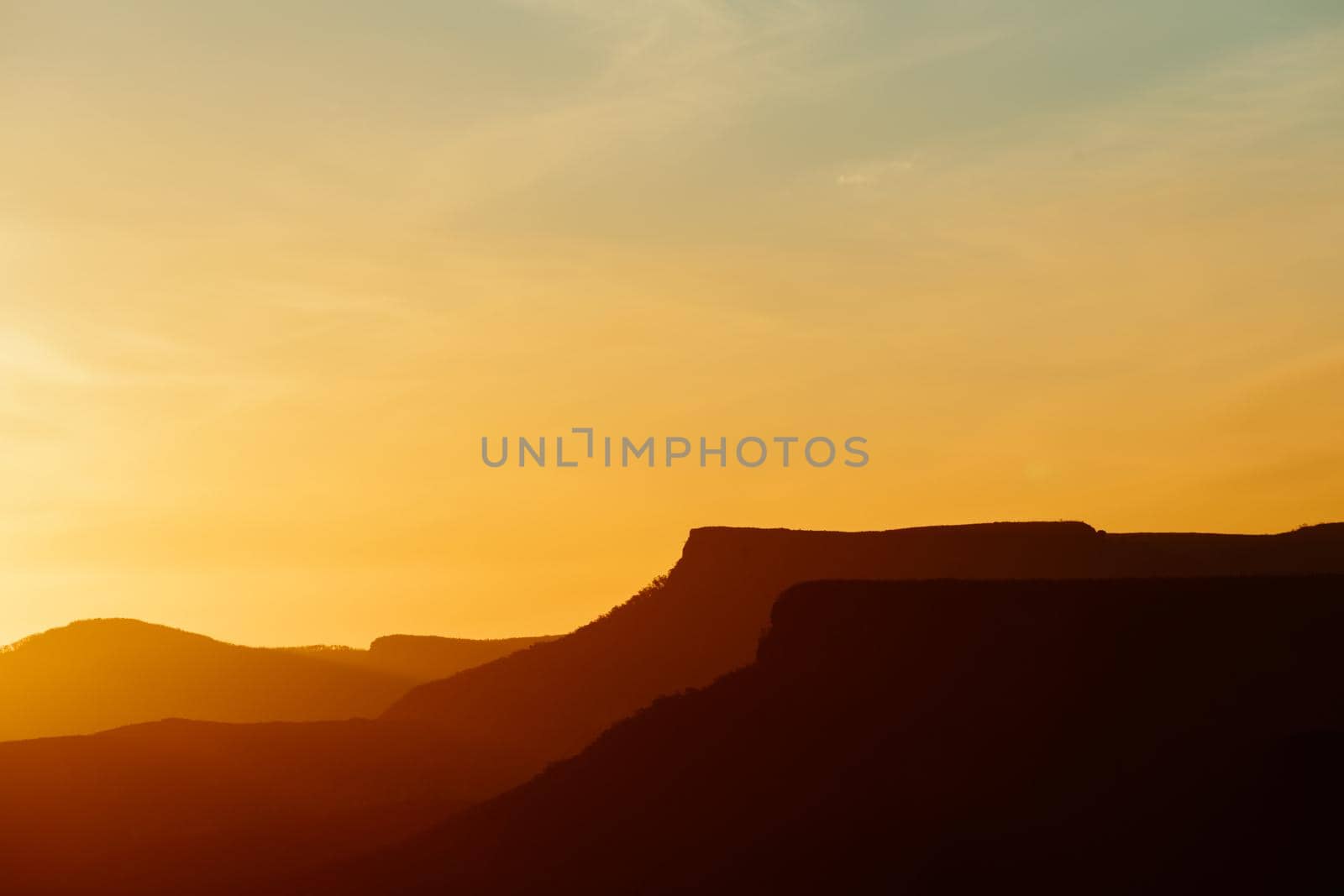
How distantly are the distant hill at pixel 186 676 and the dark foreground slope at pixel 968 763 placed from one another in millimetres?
106863

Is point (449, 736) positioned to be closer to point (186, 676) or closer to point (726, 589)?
point (726, 589)

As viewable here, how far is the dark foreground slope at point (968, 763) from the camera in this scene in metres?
51.3

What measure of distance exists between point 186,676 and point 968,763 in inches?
5545

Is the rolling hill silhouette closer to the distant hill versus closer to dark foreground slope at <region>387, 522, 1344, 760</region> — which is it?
dark foreground slope at <region>387, 522, 1344, 760</region>

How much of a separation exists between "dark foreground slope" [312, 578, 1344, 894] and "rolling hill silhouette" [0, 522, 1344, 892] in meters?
16.0

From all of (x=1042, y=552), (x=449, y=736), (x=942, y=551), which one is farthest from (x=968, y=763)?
(x=449, y=736)

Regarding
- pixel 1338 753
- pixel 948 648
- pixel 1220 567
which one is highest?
pixel 1220 567

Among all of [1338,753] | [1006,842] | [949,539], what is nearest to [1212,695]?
[1338,753]

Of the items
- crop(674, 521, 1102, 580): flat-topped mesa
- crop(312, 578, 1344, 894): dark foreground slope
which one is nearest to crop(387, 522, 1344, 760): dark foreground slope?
crop(674, 521, 1102, 580): flat-topped mesa

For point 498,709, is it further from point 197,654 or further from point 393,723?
point 197,654

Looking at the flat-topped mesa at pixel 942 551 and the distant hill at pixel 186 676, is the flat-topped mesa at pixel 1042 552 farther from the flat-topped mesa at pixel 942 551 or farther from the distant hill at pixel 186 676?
the distant hill at pixel 186 676

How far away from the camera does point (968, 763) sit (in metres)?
56.2

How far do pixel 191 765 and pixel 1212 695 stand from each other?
1966 inches

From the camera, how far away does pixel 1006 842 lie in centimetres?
5181
